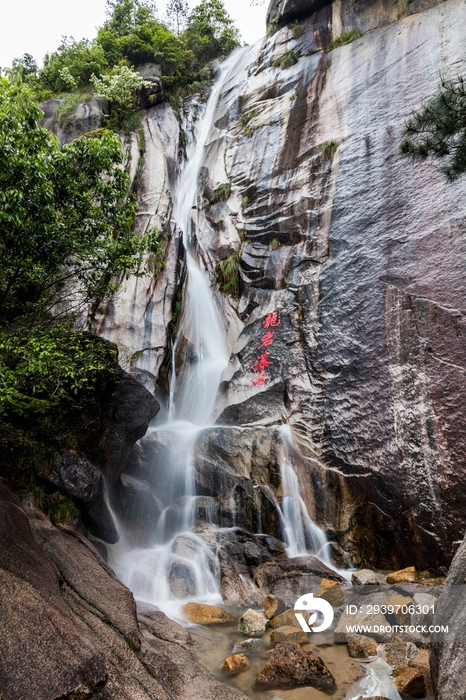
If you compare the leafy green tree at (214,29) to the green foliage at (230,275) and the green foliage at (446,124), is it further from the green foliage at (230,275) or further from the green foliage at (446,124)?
the green foliage at (446,124)

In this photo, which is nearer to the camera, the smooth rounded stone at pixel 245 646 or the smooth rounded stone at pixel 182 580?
the smooth rounded stone at pixel 245 646

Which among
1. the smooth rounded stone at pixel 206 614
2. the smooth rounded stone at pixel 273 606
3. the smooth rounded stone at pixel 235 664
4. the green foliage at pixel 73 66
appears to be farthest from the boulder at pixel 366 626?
the green foliage at pixel 73 66

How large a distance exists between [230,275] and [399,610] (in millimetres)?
10695

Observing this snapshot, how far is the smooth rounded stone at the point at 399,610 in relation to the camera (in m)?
5.39

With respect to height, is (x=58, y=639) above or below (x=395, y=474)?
below

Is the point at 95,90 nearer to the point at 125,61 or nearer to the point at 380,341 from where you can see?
the point at 125,61

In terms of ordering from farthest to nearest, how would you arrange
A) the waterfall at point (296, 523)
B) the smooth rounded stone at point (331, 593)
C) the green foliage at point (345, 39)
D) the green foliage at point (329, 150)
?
the green foliage at point (345, 39) → the green foliage at point (329, 150) → the waterfall at point (296, 523) → the smooth rounded stone at point (331, 593)

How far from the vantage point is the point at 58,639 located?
3.37 meters

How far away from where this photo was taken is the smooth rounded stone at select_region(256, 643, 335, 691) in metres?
4.40

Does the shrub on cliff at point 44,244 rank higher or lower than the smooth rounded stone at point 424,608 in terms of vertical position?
higher

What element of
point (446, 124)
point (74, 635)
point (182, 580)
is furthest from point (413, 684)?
point (446, 124)

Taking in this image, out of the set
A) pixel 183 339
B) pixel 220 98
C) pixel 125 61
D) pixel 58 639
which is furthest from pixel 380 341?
pixel 125 61

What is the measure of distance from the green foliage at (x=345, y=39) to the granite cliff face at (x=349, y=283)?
284 mm

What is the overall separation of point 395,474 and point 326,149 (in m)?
9.94
